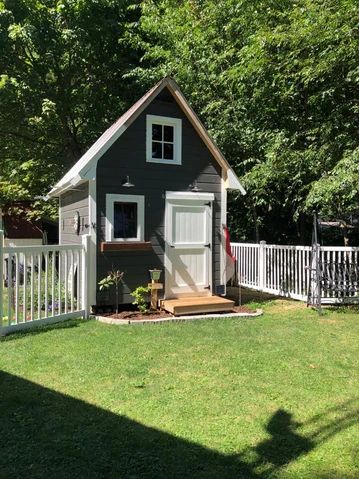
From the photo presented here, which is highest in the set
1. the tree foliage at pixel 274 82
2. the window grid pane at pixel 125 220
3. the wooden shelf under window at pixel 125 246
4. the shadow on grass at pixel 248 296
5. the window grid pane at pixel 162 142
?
the tree foliage at pixel 274 82

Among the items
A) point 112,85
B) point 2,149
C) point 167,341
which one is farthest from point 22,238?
point 167,341

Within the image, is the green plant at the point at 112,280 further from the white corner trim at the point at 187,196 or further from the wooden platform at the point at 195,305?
the white corner trim at the point at 187,196

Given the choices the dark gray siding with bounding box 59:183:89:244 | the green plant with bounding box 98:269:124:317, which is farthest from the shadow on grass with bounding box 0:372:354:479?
the dark gray siding with bounding box 59:183:89:244

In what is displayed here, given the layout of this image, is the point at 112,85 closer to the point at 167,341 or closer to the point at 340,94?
the point at 340,94

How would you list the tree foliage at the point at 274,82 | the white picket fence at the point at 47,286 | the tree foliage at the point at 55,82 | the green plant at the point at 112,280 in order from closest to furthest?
the white picket fence at the point at 47,286 < the green plant at the point at 112,280 < the tree foliage at the point at 274,82 < the tree foliage at the point at 55,82

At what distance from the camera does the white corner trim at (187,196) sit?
29.8 feet

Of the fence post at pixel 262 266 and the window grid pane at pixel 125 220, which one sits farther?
the fence post at pixel 262 266

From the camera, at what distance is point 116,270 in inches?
333

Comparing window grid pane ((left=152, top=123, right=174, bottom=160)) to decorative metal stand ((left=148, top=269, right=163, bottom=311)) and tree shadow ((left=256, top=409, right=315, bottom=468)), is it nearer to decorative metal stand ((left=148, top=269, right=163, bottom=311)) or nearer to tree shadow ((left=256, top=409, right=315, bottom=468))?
decorative metal stand ((left=148, top=269, right=163, bottom=311))

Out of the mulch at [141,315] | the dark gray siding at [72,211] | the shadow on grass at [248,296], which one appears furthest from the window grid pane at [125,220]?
the shadow on grass at [248,296]

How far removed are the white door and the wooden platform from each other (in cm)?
45

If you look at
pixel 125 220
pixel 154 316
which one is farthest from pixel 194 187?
pixel 154 316

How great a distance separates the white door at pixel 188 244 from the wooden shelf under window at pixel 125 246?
1.74 ft

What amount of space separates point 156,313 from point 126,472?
554 cm
